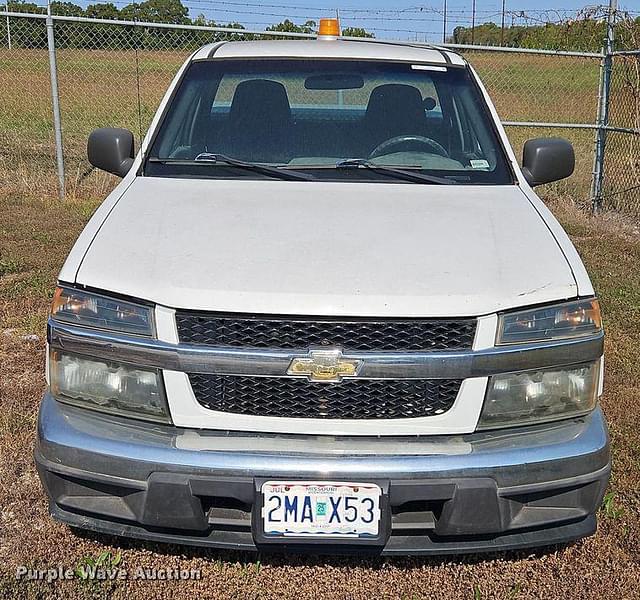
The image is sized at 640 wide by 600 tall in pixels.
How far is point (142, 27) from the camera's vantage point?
332 inches

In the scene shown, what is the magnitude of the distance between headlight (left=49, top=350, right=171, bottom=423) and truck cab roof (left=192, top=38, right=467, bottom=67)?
2.05 meters

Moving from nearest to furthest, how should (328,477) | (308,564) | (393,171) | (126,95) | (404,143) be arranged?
(328,477) → (308,564) → (393,171) → (404,143) → (126,95)

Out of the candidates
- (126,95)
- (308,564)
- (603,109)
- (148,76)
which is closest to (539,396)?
(308,564)

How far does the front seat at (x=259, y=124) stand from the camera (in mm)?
3469

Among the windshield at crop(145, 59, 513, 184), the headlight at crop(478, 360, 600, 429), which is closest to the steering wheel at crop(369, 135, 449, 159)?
the windshield at crop(145, 59, 513, 184)

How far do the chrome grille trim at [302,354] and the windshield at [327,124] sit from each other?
1187 millimetres

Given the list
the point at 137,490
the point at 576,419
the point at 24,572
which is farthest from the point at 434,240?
the point at 24,572

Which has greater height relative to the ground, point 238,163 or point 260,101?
point 260,101

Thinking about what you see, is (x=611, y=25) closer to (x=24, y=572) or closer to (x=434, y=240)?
(x=434, y=240)

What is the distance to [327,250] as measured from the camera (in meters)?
2.52

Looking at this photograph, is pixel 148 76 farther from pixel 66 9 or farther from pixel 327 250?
pixel 327 250

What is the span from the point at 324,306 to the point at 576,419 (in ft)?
2.96

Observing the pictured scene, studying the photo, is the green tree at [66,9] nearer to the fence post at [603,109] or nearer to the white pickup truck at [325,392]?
the fence post at [603,109]

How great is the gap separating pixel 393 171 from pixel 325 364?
1339 millimetres
